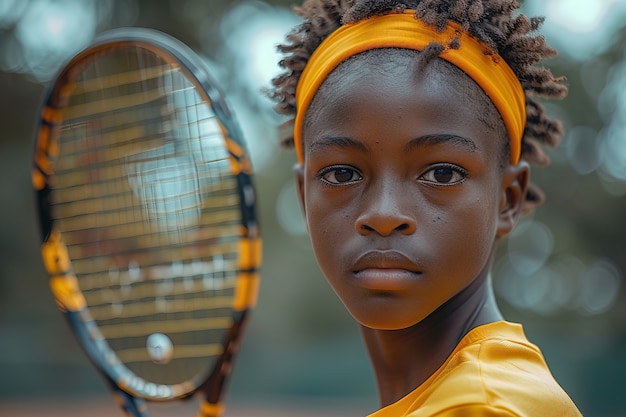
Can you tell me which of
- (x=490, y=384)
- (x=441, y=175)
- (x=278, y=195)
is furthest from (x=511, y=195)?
(x=278, y=195)

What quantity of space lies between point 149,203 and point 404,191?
1.43 m

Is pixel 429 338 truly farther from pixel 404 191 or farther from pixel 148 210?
pixel 148 210

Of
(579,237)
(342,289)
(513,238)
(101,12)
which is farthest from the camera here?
(513,238)

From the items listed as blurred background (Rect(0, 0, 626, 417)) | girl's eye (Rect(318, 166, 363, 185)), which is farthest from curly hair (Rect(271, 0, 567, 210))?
blurred background (Rect(0, 0, 626, 417))

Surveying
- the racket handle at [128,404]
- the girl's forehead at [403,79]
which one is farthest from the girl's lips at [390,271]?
the racket handle at [128,404]

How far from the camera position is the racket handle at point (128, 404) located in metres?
2.48

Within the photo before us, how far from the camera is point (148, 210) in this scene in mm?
2734

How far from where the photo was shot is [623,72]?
9.77 m

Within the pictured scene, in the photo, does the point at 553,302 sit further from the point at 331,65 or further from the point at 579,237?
the point at 331,65

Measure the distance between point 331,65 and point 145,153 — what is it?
4.60 ft

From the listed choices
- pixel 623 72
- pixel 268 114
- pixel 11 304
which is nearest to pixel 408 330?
pixel 268 114

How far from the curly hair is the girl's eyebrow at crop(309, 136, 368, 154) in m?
0.20

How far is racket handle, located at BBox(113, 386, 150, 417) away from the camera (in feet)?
8.14

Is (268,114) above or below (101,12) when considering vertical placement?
below
